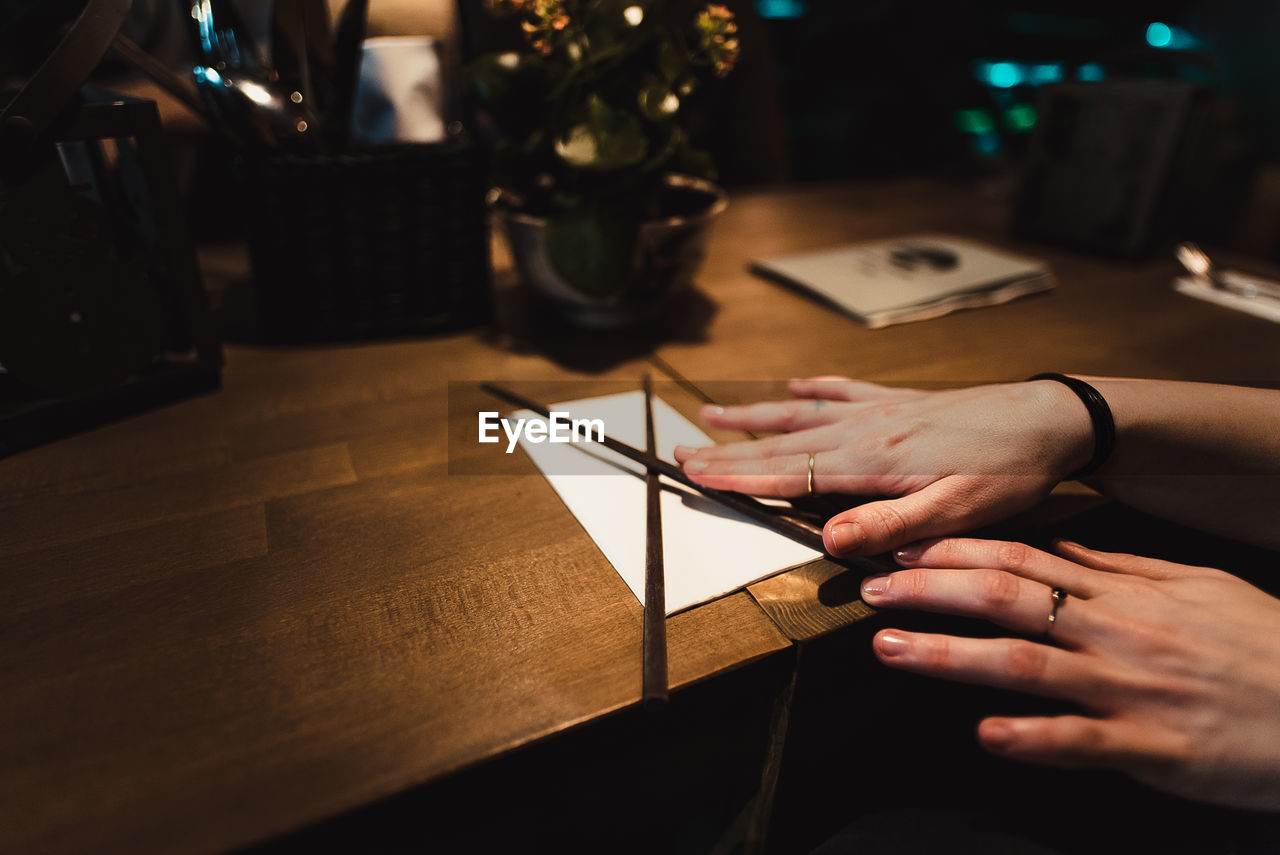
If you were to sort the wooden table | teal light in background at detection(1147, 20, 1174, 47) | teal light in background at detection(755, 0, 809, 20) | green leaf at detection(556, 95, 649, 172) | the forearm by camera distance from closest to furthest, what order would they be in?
the wooden table < the forearm < green leaf at detection(556, 95, 649, 172) < teal light in background at detection(755, 0, 809, 20) < teal light in background at detection(1147, 20, 1174, 47)

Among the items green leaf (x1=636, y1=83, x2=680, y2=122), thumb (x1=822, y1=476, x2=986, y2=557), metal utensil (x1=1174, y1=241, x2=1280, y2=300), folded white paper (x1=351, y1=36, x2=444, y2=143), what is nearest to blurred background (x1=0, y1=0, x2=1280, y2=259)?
metal utensil (x1=1174, y1=241, x2=1280, y2=300)

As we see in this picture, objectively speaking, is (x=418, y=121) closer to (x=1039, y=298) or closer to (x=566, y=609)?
(x=566, y=609)

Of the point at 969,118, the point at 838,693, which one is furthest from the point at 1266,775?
the point at 969,118

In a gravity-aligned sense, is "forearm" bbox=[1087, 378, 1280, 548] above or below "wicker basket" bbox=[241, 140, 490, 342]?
below

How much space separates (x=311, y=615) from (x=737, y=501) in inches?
12.2

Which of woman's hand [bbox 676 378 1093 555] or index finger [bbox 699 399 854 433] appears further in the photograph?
index finger [bbox 699 399 854 433]

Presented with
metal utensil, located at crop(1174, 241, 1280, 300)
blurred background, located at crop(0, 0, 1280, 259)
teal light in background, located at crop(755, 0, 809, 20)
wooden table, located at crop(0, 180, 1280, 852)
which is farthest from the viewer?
teal light in background, located at crop(755, 0, 809, 20)

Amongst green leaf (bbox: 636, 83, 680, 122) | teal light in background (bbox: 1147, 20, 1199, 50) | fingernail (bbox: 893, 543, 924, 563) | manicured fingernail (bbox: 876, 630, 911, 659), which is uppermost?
teal light in background (bbox: 1147, 20, 1199, 50)

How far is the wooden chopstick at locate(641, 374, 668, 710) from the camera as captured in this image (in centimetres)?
38

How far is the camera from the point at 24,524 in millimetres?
514

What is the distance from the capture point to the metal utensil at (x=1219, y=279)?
0.99 metres

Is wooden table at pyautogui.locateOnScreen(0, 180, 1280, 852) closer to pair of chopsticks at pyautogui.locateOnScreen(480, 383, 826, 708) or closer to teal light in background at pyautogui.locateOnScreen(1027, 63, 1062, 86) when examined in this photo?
pair of chopsticks at pyautogui.locateOnScreen(480, 383, 826, 708)

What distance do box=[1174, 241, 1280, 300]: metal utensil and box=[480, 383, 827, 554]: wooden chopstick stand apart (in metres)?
0.91

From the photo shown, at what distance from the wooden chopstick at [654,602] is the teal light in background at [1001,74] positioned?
3211 millimetres
